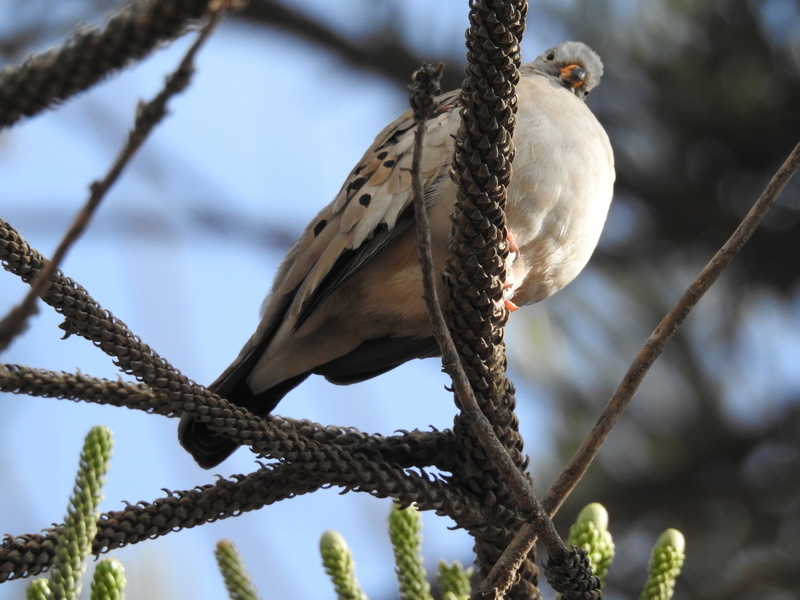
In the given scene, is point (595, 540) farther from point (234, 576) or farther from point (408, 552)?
point (234, 576)

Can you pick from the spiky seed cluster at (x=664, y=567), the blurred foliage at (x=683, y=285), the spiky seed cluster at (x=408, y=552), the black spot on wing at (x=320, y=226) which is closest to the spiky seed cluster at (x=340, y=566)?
the spiky seed cluster at (x=408, y=552)

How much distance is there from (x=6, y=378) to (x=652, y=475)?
10.6 feet

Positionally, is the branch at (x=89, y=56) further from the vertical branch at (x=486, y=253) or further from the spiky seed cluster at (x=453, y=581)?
the spiky seed cluster at (x=453, y=581)

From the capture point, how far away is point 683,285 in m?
4.83

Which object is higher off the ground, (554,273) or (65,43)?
(554,273)

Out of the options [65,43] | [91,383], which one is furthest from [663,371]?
[65,43]

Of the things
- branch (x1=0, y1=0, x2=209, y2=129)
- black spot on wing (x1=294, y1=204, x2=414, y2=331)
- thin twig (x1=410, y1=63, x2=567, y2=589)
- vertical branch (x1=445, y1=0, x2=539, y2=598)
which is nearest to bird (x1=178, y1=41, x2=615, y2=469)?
black spot on wing (x1=294, y1=204, x2=414, y2=331)

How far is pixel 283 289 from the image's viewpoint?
327 cm

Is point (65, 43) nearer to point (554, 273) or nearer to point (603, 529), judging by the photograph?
point (603, 529)

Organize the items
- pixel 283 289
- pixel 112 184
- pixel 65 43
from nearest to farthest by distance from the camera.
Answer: pixel 112 184 < pixel 65 43 < pixel 283 289

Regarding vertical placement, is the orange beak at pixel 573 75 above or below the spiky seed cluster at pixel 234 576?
above

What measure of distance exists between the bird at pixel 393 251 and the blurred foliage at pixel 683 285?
54.0 inches

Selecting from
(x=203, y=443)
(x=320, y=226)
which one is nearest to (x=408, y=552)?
(x=203, y=443)

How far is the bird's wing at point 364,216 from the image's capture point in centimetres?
303
